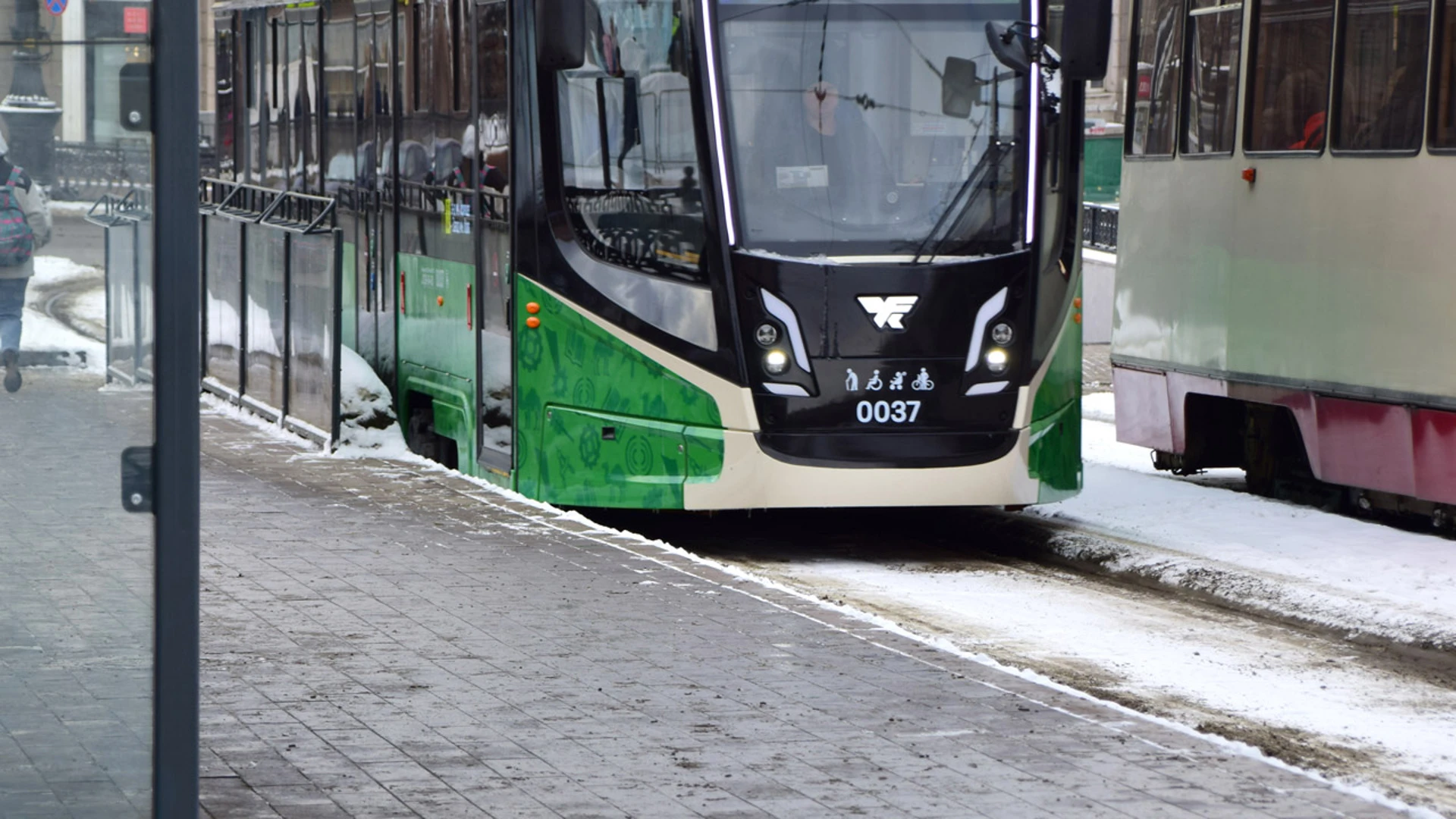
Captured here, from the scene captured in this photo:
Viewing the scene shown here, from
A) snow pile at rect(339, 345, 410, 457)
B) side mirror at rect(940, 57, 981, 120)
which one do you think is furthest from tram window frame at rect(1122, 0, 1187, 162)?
snow pile at rect(339, 345, 410, 457)

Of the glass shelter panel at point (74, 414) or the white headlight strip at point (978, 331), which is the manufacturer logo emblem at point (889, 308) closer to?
the white headlight strip at point (978, 331)

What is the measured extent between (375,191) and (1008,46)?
196 inches

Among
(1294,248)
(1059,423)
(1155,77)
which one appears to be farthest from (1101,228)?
(1059,423)

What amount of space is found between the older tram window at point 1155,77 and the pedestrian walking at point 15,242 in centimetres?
1077

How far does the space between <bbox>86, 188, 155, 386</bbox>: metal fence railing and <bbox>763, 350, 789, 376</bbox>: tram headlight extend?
6457 mm

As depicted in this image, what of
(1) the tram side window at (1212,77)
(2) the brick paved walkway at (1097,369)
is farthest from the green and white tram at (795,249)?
(2) the brick paved walkway at (1097,369)

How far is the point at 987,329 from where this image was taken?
11039mm

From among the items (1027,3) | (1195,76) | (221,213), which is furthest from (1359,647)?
(221,213)

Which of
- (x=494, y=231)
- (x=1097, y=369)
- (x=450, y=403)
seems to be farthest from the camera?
(x=1097, y=369)

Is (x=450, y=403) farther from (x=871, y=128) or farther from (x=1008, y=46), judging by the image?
(x=1008, y=46)

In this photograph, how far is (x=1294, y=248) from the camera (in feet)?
41.9

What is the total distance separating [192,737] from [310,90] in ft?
39.6

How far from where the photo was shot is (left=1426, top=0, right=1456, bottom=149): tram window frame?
11.4 metres

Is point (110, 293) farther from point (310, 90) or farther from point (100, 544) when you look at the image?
point (310, 90)
